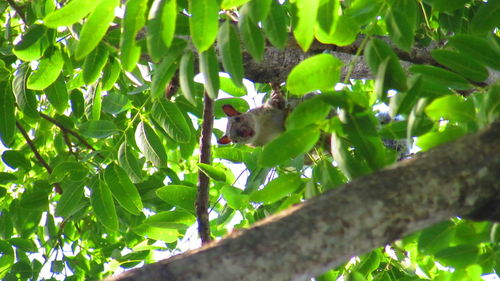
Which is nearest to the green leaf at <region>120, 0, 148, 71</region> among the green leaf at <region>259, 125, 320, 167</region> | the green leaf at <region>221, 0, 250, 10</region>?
the green leaf at <region>221, 0, 250, 10</region>

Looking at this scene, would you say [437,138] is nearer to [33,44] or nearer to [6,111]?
[33,44]

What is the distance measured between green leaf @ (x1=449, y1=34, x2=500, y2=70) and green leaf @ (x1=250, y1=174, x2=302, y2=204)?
0.65 m

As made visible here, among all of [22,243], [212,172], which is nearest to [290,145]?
[212,172]

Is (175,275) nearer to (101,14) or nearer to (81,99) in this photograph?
(101,14)

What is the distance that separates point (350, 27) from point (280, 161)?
0.51m

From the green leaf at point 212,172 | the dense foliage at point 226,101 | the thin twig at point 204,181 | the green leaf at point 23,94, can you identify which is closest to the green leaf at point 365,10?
the dense foliage at point 226,101

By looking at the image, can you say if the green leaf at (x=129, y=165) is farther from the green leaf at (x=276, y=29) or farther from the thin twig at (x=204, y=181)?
the green leaf at (x=276, y=29)

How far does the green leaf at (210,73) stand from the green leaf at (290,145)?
219mm

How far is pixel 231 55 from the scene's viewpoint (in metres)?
1.78

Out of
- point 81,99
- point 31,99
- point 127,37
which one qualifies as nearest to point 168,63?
point 127,37

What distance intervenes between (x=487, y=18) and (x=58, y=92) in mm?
1810

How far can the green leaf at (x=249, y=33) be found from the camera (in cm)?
180

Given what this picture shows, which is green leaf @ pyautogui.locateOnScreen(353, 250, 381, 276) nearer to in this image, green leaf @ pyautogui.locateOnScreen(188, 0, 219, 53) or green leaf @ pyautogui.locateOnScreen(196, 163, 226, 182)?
green leaf @ pyautogui.locateOnScreen(196, 163, 226, 182)

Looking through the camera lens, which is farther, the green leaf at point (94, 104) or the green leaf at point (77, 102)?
the green leaf at point (77, 102)
